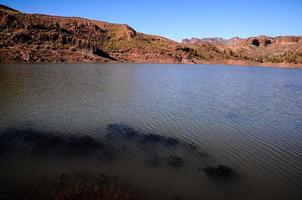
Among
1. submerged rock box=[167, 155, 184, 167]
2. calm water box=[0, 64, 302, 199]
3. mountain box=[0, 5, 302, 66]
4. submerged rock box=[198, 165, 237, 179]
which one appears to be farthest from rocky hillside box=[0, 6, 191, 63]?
submerged rock box=[198, 165, 237, 179]

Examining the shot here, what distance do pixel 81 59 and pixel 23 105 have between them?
72.6 meters

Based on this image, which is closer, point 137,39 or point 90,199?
point 90,199

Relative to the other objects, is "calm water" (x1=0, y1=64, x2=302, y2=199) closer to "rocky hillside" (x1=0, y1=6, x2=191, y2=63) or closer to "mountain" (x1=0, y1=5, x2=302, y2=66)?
"mountain" (x1=0, y1=5, x2=302, y2=66)

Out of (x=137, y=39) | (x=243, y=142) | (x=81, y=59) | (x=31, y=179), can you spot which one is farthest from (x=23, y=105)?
(x=137, y=39)

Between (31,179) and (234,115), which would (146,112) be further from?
(31,179)

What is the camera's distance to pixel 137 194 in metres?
9.27

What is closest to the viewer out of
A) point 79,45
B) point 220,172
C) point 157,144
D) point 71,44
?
point 220,172

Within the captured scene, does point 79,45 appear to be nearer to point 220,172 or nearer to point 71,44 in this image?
point 71,44

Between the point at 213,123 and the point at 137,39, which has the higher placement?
the point at 137,39

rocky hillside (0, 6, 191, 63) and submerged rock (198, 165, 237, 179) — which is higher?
rocky hillside (0, 6, 191, 63)

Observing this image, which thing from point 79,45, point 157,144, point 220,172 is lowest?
point 220,172

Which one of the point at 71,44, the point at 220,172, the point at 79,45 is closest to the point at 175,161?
the point at 220,172

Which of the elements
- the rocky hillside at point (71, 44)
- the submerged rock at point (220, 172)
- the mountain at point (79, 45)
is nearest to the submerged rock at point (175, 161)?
the submerged rock at point (220, 172)

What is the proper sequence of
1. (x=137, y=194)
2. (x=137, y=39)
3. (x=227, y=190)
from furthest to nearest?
(x=137, y=39), (x=227, y=190), (x=137, y=194)
